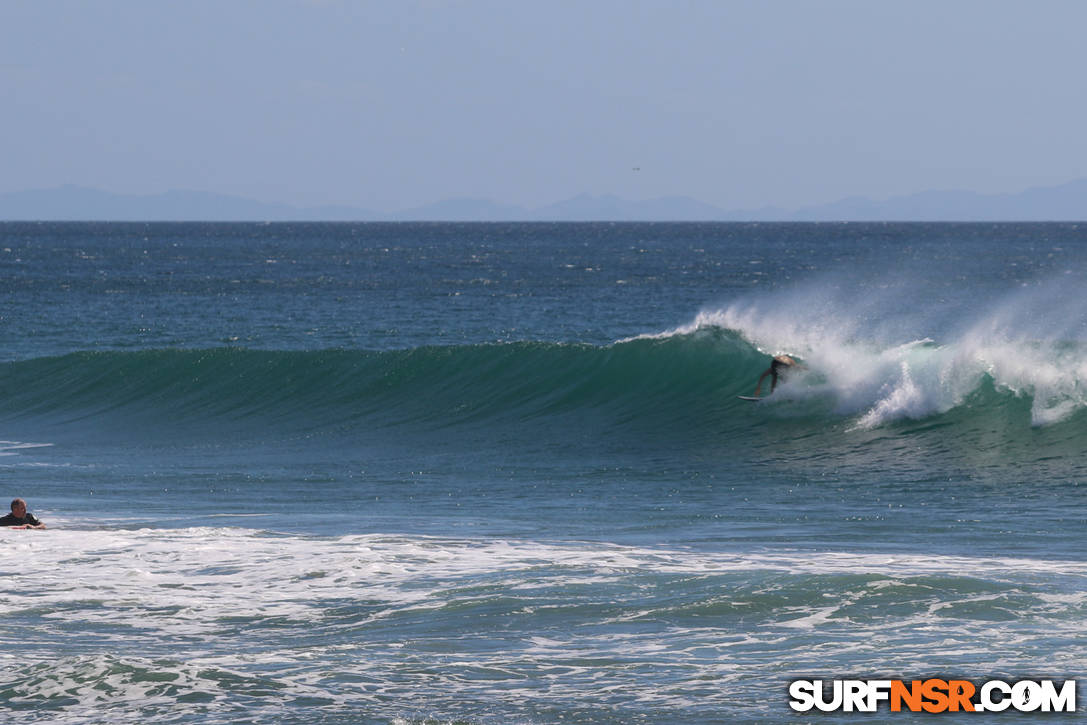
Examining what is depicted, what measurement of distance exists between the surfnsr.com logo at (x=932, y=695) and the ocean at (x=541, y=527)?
14cm

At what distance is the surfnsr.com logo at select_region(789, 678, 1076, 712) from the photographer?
809cm

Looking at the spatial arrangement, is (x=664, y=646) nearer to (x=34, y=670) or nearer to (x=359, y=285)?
(x=34, y=670)

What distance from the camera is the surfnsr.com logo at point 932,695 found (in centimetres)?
809

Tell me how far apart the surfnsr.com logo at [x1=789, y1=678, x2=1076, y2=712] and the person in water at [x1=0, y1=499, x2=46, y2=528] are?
29.9ft

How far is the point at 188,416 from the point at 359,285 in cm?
5187

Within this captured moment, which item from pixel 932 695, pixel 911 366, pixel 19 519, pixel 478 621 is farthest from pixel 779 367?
pixel 932 695

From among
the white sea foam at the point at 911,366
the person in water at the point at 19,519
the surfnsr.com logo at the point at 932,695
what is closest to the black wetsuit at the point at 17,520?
the person in water at the point at 19,519

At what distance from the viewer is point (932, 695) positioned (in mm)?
8336

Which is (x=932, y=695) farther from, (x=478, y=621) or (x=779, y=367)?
(x=779, y=367)

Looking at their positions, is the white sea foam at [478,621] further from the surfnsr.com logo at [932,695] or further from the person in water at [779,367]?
the person in water at [779,367]

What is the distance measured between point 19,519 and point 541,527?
5.52 m

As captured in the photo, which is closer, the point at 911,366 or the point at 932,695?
the point at 932,695

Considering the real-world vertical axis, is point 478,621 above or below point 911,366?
below

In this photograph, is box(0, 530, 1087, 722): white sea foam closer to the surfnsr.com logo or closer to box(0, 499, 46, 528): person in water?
the surfnsr.com logo
